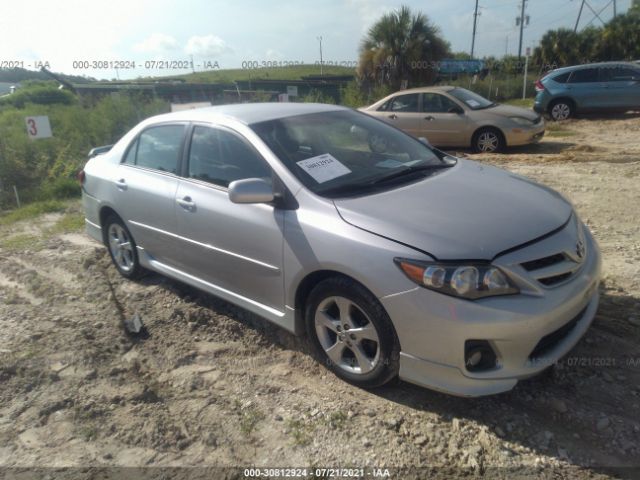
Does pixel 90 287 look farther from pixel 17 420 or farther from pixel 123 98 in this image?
pixel 123 98

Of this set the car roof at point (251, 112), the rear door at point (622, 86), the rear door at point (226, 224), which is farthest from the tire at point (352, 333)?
the rear door at point (622, 86)

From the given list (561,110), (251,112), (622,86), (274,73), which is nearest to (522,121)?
(561,110)

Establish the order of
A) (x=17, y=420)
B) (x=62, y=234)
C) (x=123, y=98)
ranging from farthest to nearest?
(x=123, y=98) → (x=62, y=234) → (x=17, y=420)

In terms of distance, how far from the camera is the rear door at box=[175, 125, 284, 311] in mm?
3303

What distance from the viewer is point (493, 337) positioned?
8.23ft

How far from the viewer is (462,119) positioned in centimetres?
1041

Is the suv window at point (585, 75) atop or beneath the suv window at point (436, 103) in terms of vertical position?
atop

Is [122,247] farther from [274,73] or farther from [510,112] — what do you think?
[274,73]

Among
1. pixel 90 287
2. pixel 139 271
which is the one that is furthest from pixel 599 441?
pixel 90 287

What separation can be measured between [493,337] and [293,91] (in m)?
14.9

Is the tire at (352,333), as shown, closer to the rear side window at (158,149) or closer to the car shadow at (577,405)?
the car shadow at (577,405)

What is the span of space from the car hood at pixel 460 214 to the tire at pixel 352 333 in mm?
395

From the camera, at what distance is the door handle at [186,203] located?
3.80 meters

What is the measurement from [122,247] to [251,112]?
2.08 meters
